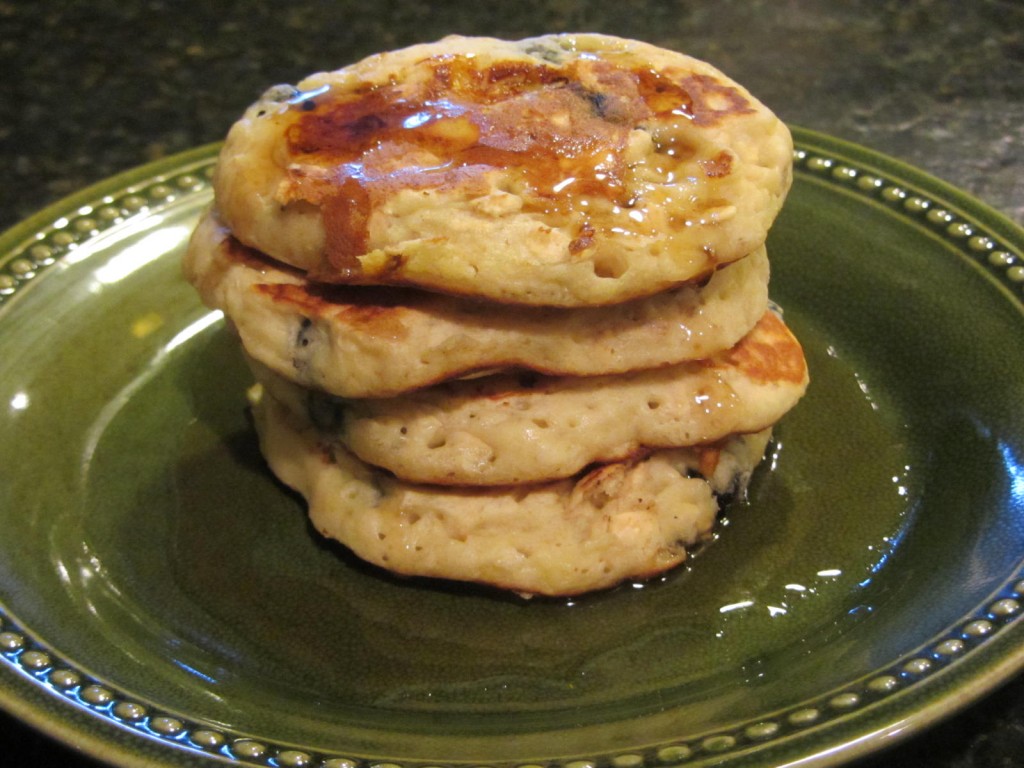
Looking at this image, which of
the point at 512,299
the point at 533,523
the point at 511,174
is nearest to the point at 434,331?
the point at 512,299

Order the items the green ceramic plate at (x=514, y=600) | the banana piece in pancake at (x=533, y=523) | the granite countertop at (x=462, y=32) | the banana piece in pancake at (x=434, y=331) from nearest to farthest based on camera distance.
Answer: the green ceramic plate at (x=514, y=600), the banana piece in pancake at (x=434, y=331), the banana piece in pancake at (x=533, y=523), the granite countertop at (x=462, y=32)

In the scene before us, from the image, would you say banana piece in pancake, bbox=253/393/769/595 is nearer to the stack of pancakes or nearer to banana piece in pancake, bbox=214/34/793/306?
the stack of pancakes

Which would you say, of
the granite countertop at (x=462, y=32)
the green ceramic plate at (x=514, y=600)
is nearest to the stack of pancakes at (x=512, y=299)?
the green ceramic plate at (x=514, y=600)

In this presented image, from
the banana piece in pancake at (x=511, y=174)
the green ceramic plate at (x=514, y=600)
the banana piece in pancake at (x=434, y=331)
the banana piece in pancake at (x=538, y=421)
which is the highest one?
the banana piece in pancake at (x=511, y=174)

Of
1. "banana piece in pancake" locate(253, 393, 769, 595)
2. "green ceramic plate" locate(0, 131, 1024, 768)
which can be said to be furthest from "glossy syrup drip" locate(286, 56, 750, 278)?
"green ceramic plate" locate(0, 131, 1024, 768)

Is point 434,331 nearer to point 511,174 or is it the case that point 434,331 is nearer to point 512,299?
point 512,299

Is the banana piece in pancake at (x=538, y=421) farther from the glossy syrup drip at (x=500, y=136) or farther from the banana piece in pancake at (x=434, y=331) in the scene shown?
the glossy syrup drip at (x=500, y=136)

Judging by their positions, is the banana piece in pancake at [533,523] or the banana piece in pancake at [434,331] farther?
the banana piece in pancake at [533,523]
